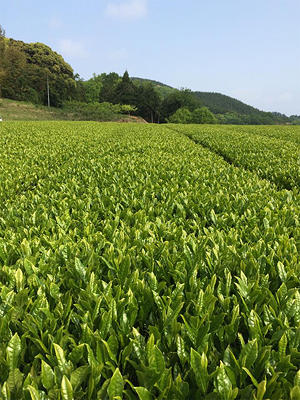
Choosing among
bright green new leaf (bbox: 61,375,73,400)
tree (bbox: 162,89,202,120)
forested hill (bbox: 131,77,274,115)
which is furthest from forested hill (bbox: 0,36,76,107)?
forested hill (bbox: 131,77,274,115)

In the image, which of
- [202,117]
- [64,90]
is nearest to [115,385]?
[64,90]

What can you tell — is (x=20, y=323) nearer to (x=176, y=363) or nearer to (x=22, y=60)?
(x=176, y=363)

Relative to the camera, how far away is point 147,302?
190cm

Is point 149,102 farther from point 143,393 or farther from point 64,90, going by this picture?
point 143,393

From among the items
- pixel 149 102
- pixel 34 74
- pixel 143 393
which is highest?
pixel 34 74

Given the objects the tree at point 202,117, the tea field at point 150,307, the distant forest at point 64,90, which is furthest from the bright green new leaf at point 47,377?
the tree at point 202,117

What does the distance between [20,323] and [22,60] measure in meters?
78.7

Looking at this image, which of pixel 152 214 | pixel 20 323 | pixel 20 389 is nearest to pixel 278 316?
pixel 20 389

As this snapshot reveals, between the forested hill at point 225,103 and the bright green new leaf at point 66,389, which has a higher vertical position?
→ the forested hill at point 225,103

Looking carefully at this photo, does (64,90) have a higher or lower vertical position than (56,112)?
higher

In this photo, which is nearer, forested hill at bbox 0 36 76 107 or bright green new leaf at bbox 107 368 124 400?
bright green new leaf at bbox 107 368 124 400

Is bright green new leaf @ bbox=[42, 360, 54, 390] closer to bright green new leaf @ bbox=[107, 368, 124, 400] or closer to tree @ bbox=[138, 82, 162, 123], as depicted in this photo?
bright green new leaf @ bbox=[107, 368, 124, 400]

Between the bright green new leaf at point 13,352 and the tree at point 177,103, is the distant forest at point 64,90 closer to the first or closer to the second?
the tree at point 177,103

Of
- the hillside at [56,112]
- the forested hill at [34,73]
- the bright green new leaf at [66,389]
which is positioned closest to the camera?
the bright green new leaf at [66,389]
